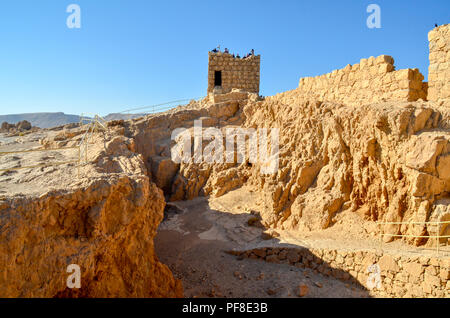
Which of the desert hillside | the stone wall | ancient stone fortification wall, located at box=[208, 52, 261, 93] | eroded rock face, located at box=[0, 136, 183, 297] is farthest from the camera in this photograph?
ancient stone fortification wall, located at box=[208, 52, 261, 93]

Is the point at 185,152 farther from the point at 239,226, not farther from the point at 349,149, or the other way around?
the point at 349,149

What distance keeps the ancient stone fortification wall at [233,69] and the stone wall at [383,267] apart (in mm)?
12707

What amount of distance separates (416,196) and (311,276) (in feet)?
11.7

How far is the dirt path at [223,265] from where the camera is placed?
29.0 feet

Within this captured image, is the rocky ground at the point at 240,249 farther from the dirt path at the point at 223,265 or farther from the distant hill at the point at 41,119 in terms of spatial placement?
the distant hill at the point at 41,119

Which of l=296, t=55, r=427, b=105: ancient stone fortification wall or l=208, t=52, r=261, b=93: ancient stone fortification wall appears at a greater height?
l=208, t=52, r=261, b=93: ancient stone fortification wall

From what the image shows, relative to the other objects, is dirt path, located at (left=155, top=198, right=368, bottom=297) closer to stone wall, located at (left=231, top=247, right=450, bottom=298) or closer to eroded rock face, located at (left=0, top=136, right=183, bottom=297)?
stone wall, located at (left=231, top=247, right=450, bottom=298)

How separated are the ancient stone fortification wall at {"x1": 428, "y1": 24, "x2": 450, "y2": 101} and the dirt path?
20.2 ft

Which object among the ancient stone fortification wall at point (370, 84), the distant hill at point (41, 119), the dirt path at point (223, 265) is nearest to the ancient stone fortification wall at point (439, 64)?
the ancient stone fortification wall at point (370, 84)

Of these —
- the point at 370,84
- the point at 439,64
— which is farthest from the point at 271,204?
the point at 439,64

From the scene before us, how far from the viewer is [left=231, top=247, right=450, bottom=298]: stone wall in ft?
25.1

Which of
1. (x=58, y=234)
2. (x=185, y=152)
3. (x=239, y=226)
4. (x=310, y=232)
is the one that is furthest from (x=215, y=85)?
(x=58, y=234)

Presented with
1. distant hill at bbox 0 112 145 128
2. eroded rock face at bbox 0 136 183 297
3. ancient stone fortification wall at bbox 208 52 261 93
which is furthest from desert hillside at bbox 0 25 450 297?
distant hill at bbox 0 112 145 128

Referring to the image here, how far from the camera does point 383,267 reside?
8469mm
